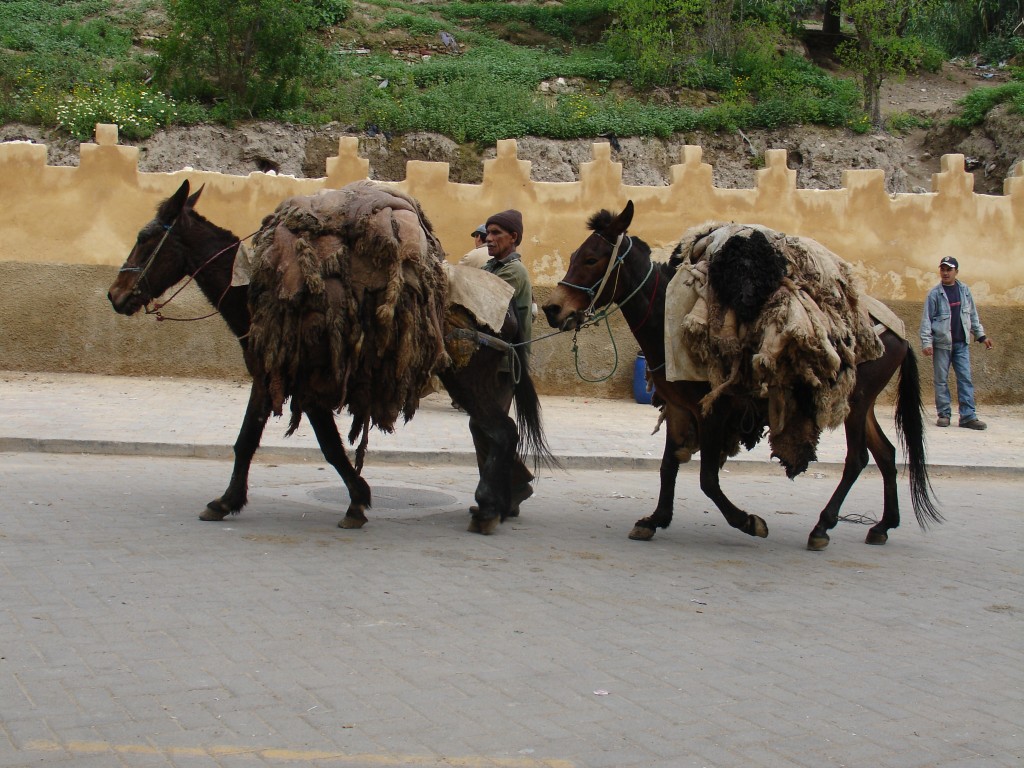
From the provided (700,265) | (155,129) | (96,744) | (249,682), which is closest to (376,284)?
(700,265)

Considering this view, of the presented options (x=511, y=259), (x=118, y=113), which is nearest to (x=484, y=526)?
(x=511, y=259)

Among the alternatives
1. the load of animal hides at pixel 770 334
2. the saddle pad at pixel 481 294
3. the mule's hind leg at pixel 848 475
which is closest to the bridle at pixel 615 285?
the load of animal hides at pixel 770 334

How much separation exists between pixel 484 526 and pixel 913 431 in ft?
10.6

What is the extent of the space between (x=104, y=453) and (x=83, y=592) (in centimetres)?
464

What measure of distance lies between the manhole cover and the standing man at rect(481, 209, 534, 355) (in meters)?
1.38

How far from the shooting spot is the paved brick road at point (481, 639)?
370 centimetres

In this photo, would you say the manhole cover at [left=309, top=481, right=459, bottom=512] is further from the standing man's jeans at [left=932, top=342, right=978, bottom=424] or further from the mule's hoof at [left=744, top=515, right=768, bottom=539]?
the standing man's jeans at [left=932, top=342, right=978, bottom=424]

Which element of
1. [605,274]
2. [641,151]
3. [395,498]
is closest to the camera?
[605,274]

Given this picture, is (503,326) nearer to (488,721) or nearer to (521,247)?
(488,721)

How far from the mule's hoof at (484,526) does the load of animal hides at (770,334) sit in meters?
1.46

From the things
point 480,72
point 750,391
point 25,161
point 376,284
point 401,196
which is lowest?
point 750,391

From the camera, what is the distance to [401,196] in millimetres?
6922

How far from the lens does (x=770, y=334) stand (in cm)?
643

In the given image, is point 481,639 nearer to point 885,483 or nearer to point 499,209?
point 885,483
